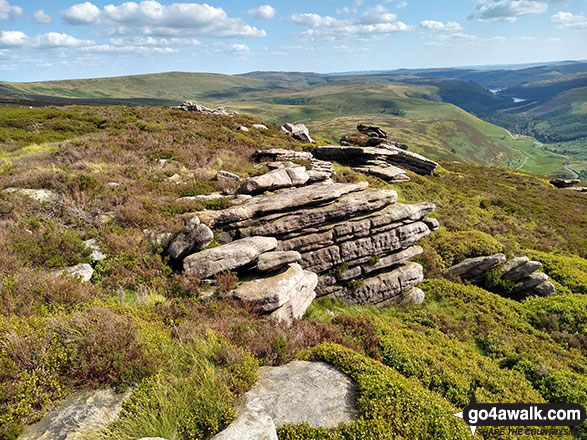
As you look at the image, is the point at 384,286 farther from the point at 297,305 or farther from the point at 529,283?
the point at 529,283

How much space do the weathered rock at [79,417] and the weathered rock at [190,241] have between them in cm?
623

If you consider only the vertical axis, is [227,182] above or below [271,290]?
above

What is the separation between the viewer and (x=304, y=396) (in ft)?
21.7

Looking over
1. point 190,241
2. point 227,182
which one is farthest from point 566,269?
point 190,241

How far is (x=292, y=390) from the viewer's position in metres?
6.72

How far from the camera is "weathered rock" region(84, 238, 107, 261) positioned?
438 inches

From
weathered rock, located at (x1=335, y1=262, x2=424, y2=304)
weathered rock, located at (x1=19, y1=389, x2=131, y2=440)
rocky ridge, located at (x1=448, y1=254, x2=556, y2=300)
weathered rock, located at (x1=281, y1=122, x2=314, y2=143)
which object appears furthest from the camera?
weathered rock, located at (x1=281, y1=122, x2=314, y2=143)

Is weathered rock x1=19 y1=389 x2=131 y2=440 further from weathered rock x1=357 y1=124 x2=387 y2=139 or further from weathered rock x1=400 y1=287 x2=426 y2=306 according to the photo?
weathered rock x1=357 y1=124 x2=387 y2=139

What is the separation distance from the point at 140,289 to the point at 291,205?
25.9ft

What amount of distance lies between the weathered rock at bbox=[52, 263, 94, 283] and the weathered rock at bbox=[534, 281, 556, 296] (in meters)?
22.9

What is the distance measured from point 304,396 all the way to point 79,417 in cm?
419

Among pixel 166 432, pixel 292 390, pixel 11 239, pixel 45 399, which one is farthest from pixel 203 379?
pixel 11 239

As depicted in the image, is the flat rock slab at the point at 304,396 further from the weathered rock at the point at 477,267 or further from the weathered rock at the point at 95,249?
the weathered rock at the point at 477,267

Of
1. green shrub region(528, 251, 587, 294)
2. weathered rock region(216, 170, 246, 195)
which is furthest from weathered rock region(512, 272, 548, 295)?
weathered rock region(216, 170, 246, 195)
